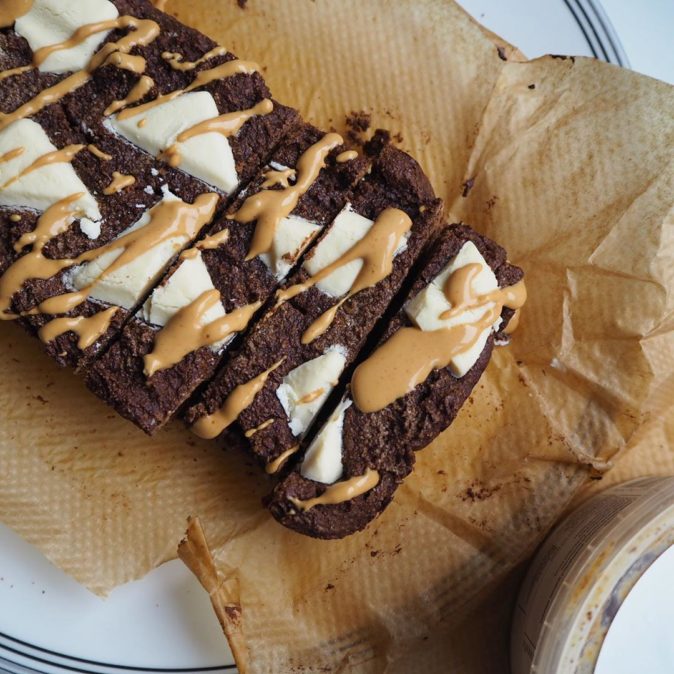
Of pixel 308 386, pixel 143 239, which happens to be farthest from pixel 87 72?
pixel 308 386

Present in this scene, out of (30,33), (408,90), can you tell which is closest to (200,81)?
(30,33)

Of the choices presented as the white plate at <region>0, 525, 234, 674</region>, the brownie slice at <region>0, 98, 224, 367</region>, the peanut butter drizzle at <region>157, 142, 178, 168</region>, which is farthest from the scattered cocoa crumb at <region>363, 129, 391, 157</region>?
the white plate at <region>0, 525, 234, 674</region>

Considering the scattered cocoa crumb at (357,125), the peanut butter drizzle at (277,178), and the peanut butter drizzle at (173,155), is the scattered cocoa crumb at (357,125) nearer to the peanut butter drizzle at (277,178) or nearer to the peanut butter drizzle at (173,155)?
the peanut butter drizzle at (277,178)

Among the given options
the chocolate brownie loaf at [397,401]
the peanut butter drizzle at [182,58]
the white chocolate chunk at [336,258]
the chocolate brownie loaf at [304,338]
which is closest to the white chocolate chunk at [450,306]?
the chocolate brownie loaf at [397,401]

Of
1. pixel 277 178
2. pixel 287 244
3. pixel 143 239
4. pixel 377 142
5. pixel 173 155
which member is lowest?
pixel 143 239

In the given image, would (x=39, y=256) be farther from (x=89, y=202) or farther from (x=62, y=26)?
(x=62, y=26)

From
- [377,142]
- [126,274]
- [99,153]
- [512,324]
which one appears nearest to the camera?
[126,274]
